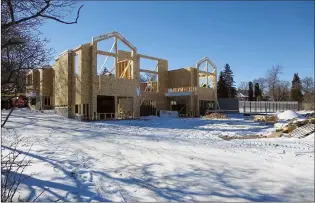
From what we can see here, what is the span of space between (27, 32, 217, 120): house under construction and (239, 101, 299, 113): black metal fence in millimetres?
3338

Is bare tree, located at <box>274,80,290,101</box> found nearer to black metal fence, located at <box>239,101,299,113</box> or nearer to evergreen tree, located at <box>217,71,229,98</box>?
black metal fence, located at <box>239,101,299,113</box>

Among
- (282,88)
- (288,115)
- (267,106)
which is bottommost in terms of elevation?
(288,115)

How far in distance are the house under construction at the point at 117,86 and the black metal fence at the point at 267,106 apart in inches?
131

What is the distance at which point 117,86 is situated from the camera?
18656 mm

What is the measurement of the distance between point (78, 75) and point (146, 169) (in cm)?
1323

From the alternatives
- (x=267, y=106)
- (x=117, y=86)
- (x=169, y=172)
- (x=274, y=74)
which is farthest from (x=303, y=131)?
(x=117, y=86)

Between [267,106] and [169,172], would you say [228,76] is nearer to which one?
[169,172]

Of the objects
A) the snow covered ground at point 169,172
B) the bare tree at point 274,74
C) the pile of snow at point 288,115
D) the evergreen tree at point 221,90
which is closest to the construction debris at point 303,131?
the snow covered ground at point 169,172

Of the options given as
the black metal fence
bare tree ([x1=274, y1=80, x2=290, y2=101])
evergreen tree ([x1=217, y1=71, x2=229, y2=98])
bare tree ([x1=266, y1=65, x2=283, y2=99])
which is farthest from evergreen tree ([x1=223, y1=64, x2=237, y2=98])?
the black metal fence

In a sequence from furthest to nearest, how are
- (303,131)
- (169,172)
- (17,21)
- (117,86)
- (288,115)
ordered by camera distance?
(117,86) < (288,115) < (303,131) < (169,172) < (17,21)

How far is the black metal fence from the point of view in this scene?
60.6ft

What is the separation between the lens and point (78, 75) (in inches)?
689

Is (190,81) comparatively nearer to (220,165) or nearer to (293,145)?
(293,145)

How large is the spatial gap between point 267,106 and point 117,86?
37.8 feet
